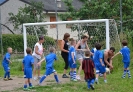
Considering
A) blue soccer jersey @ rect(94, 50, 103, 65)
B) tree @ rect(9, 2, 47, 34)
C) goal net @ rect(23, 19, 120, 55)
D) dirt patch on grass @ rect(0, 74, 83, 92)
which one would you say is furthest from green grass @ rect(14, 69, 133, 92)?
tree @ rect(9, 2, 47, 34)

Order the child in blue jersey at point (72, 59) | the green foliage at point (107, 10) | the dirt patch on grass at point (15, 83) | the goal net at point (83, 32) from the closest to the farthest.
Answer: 1. the dirt patch on grass at point (15, 83)
2. the child in blue jersey at point (72, 59)
3. the goal net at point (83, 32)
4. the green foliage at point (107, 10)

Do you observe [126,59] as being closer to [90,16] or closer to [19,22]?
[90,16]

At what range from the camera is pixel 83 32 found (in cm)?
1838

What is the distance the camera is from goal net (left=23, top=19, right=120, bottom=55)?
1709cm

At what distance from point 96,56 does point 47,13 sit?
25.6 meters

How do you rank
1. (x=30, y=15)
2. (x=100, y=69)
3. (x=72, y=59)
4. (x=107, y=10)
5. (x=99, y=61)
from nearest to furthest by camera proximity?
1. (x=99, y=61)
2. (x=100, y=69)
3. (x=72, y=59)
4. (x=107, y=10)
5. (x=30, y=15)

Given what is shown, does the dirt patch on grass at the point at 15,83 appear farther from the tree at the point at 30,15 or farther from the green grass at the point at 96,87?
the tree at the point at 30,15

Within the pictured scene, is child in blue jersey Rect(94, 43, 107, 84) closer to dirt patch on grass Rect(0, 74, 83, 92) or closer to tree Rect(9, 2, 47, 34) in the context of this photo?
dirt patch on grass Rect(0, 74, 83, 92)

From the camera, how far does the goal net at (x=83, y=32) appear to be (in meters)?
17.1

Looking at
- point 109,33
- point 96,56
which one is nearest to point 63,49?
point 96,56

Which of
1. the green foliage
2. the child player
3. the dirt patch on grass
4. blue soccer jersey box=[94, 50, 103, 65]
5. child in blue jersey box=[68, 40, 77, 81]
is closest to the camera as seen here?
the child player

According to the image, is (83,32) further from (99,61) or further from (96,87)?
(96,87)

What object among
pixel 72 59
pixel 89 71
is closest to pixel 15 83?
pixel 72 59

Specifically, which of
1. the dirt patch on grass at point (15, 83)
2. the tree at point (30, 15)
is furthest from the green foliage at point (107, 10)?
the dirt patch on grass at point (15, 83)
